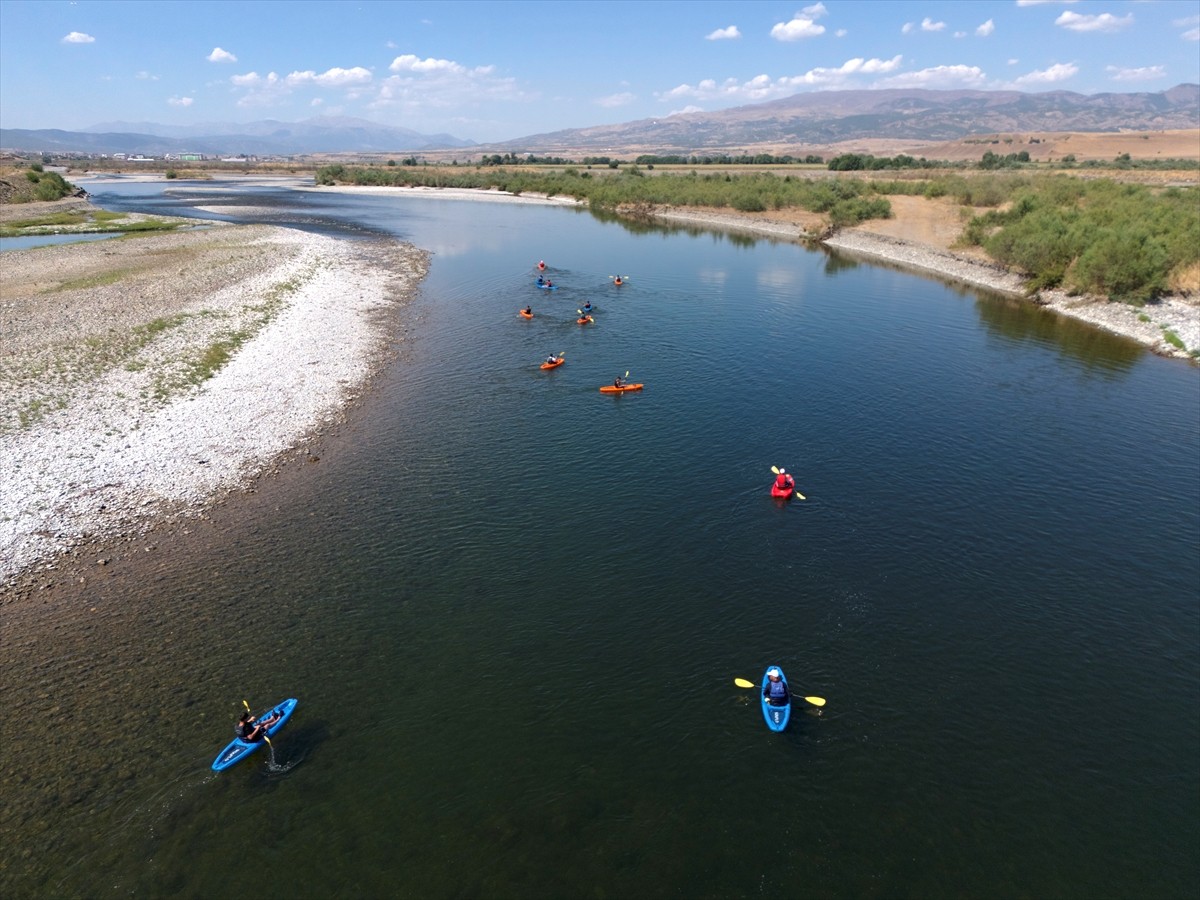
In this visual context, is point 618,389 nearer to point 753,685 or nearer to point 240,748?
point 753,685

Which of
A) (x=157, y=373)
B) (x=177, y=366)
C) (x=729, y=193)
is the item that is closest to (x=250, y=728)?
(x=157, y=373)

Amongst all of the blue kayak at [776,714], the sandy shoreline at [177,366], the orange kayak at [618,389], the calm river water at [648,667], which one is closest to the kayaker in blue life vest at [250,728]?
the calm river water at [648,667]

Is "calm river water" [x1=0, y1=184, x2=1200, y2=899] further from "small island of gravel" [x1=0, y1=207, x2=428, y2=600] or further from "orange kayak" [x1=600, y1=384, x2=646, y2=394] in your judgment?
"small island of gravel" [x1=0, y1=207, x2=428, y2=600]

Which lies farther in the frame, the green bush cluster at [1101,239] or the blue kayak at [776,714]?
the green bush cluster at [1101,239]

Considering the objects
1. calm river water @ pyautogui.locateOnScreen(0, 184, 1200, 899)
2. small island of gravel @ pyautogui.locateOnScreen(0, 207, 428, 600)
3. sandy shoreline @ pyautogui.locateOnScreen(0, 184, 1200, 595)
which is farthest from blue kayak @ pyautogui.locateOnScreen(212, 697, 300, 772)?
small island of gravel @ pyautogui.locateOnScreen(0, 207, 428, 600)

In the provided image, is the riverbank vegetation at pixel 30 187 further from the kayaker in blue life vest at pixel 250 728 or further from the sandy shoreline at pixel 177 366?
the kayaker in blue life vest at pixel 250 728

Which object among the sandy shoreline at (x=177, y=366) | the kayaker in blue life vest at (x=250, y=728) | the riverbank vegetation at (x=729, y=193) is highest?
the riverbank vegetation at (x=729, y=193)

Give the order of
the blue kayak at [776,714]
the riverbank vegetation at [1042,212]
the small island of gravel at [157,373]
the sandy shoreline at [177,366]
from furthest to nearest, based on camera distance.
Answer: the riverbank vegetation at [1042,212] < the small island of gravel at [157,373] < the sandy shoreline at [177,366] < the blue kayak at [776,714]

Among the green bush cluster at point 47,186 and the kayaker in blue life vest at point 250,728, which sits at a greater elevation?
the green bush cluster at point 47,186

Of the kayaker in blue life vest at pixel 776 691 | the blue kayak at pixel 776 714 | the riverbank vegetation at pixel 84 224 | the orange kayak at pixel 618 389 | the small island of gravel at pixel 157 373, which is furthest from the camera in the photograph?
the riverbank vegetation at pixel 84 224
